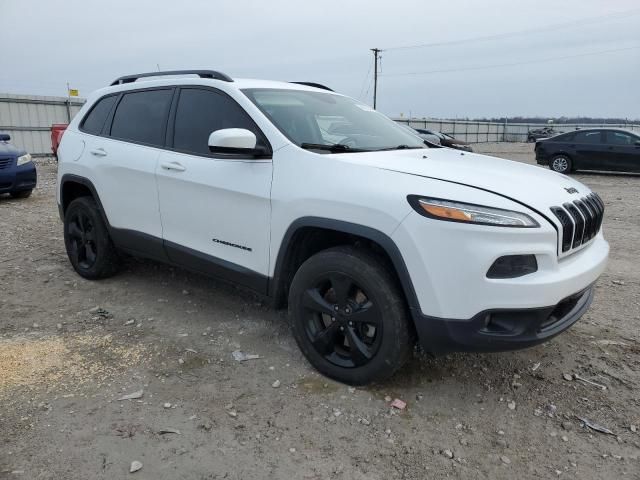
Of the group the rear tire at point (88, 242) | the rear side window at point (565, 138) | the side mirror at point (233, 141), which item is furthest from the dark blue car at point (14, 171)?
the rear side window at point (565, 138)

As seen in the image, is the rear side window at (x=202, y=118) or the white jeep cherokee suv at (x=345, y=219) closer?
the white jeep cherokee suv at (x=345, y=219)

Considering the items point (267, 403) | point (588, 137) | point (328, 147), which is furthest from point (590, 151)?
point (267, 403)

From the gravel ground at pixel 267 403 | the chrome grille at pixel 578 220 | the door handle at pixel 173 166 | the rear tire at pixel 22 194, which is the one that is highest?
the door handle at pixel 173 166

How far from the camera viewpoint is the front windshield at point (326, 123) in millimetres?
3381

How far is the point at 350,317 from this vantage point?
9.59 feet

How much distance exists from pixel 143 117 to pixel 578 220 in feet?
10.8

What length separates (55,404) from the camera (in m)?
2.91

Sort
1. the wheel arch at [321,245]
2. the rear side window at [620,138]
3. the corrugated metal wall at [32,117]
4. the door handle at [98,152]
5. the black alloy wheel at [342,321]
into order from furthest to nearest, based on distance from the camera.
→ 1. the corrugated metal wall at [32,117]
2. the rear side window at [620,138]
3. the door handle at [98,152]
4. the black alloy wheel at [342,321]
5. the wheel arch at [321,245]

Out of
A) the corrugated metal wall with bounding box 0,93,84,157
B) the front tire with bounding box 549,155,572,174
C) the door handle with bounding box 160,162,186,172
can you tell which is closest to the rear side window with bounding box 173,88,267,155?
the door handle with bounding box 160,162,186,172

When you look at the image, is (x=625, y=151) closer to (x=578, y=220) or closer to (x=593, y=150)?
(x=593, y=150)

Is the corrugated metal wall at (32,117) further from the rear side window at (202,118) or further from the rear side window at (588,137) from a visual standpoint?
the rear side window at (588,137)

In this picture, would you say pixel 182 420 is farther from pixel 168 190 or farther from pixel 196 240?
pixel 168 190

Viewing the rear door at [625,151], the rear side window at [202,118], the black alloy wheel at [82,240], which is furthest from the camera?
the rear door at [625,151]

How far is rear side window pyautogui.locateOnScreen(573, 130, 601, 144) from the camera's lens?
15444mm
